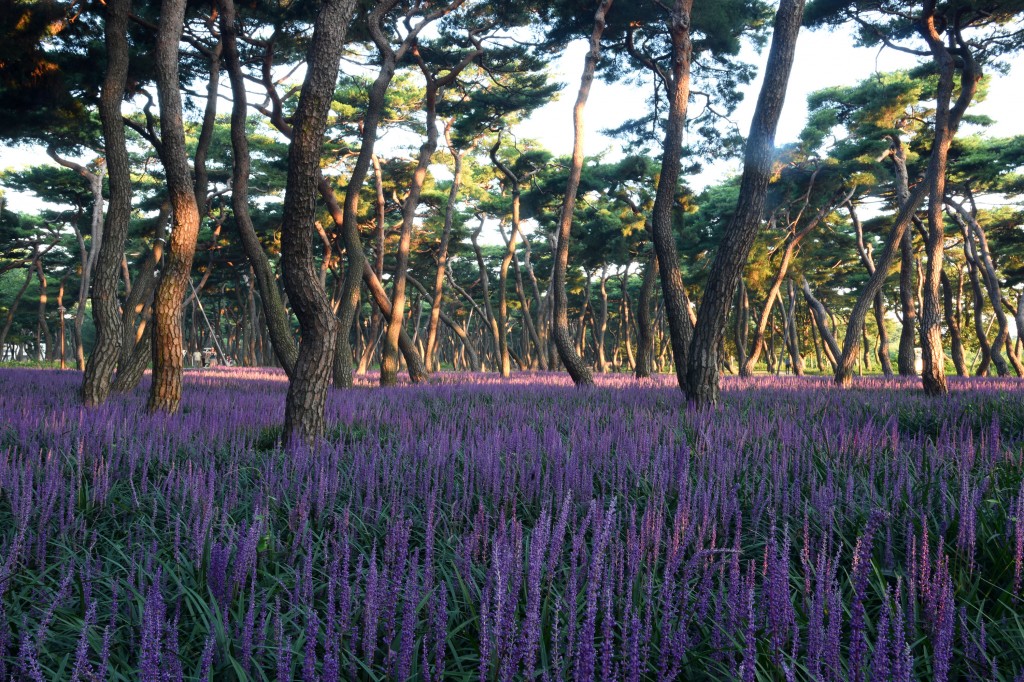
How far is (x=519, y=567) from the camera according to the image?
180cm

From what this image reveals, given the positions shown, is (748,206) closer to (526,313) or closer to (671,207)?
(671,207)

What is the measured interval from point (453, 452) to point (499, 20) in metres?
12.1

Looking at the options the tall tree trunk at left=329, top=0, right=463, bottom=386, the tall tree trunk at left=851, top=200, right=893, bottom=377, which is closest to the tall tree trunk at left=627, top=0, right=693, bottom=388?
the tall tree trunk at left=329, top=0, right=463, bottom=386

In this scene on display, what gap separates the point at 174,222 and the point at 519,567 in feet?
24.9

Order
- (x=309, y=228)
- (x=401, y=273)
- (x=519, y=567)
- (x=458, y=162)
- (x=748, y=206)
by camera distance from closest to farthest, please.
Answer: (x=519, y=567) → (x=309, y=228) → (x=748, y=206) → (x=401, y=273) → (x=458, y=162)

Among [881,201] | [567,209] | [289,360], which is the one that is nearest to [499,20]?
[567,209]

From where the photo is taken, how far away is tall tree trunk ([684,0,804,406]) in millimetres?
7133

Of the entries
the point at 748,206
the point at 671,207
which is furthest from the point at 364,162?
the point at 748,206

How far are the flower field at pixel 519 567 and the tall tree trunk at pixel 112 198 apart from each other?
335cm

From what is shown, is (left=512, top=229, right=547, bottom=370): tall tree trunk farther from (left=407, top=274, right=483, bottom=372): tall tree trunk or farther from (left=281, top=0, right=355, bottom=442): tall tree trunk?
(left=281, top=0, right=355, bottom=442): tall tree trunk

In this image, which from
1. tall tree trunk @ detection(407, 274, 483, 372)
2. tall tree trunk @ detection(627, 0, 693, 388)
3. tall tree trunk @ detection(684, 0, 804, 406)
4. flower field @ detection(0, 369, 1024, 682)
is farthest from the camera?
tall tree trunk @ detection(407, 274, 483, 372)

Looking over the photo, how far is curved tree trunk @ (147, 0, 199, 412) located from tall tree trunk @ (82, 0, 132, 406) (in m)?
0.93

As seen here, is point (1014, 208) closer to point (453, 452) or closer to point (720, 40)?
point (720, 40)

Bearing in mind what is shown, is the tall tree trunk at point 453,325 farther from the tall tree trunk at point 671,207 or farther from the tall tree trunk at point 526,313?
the tall tree trunk at point 671,207
